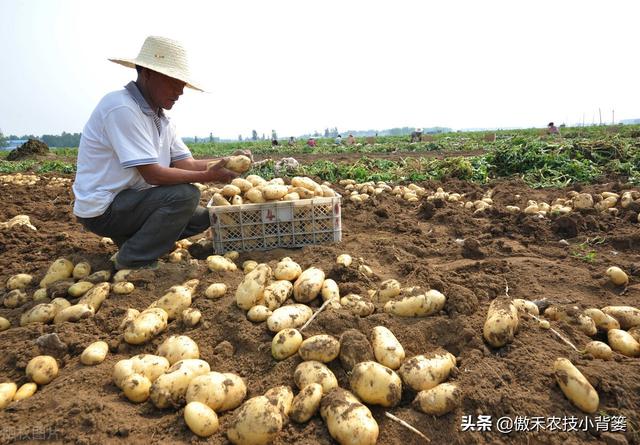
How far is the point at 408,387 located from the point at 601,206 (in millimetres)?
4723

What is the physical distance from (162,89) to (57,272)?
1.82 m

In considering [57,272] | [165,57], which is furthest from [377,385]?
[165,57]

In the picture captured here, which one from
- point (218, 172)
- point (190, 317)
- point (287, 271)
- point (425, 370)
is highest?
point (218, 172)

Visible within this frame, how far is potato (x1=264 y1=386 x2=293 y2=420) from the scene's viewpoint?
1963 millimetres

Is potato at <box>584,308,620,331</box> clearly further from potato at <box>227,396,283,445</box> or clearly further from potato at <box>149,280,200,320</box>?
potato at <box>149,280,200,320</box>

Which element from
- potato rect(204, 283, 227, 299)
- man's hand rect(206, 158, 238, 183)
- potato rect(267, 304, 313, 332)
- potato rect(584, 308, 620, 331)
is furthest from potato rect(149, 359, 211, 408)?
potato rect(584, 308, 620, 331)

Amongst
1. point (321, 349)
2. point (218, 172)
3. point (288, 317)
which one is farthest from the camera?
point (218, 172)

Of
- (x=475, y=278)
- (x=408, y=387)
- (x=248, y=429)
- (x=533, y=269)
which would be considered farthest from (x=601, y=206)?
(x=248, y=429)

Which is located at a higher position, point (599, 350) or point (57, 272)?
point (57, 272)

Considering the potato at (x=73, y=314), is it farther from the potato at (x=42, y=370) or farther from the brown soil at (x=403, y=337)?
the potato at (x=42, y=370)

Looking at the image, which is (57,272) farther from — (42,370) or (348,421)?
(348,421)

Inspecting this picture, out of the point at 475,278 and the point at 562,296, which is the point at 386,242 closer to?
the point at 475,278

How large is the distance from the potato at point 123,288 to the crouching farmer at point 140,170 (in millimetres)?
448

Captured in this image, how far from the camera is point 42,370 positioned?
2.32m
